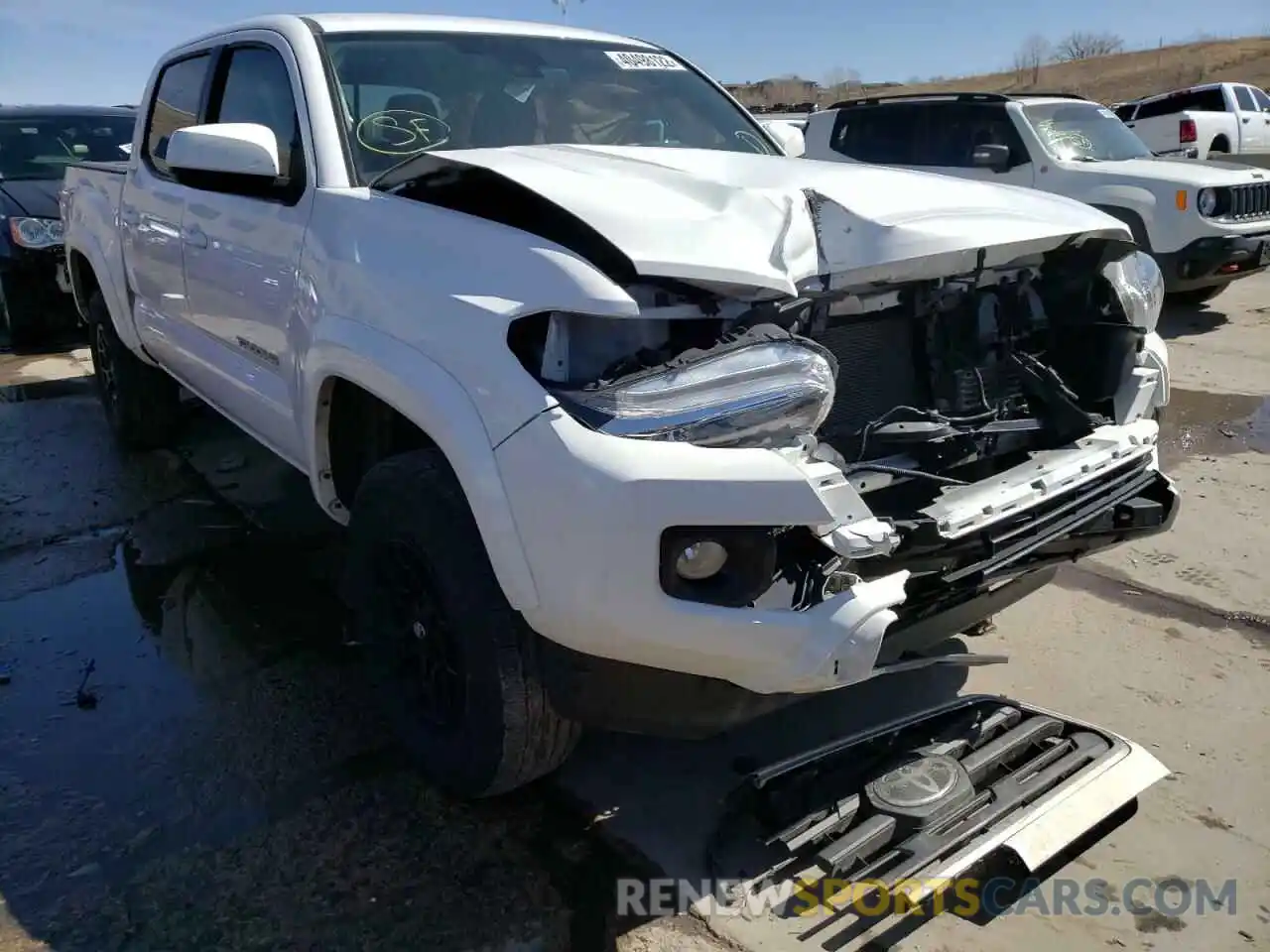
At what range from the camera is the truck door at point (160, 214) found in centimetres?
399

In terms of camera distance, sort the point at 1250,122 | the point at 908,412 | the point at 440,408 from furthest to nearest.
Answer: the point at 1250,122 < the point at 908,412 < the point at 440,408

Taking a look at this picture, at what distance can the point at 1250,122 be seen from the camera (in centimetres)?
1666

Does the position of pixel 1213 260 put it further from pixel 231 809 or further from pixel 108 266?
pixel 231 809

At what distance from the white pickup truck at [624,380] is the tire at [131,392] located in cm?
201

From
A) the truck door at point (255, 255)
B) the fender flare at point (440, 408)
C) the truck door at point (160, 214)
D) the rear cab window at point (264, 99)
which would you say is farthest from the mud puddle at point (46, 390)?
the fender flare at point (440, 408)

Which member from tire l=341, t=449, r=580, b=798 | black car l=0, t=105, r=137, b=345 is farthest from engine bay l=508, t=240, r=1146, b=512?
black car l=0, t=105, r=137, b=345

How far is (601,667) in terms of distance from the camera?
211cm

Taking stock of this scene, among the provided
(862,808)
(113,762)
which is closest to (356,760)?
(113,762)

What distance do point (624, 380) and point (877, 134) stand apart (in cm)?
864

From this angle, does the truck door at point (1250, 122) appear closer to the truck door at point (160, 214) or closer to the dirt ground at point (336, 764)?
the dirt ground at point (336, 764)

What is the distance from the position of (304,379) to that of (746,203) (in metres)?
1.32

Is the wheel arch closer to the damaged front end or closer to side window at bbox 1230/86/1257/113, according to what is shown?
the damaged front end

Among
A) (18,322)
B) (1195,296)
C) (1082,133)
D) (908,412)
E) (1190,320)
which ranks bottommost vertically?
(1190,320)

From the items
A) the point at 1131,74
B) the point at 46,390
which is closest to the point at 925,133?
the point at 46,390
